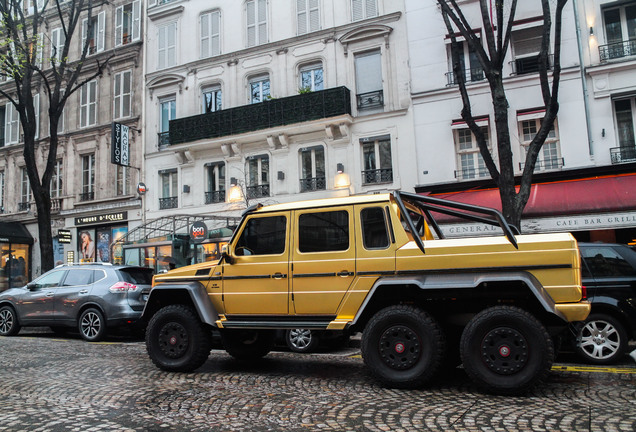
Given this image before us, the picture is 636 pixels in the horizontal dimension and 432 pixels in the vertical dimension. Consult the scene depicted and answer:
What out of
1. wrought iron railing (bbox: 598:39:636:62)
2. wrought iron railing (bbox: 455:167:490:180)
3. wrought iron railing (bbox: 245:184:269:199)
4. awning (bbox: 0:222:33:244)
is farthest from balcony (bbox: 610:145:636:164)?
awning (bbox: 0:222:33:244)

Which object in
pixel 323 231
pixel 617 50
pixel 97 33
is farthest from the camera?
Answer: pixel 97 33

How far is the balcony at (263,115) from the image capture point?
62.7ft

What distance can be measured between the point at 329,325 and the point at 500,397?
6.42 ft

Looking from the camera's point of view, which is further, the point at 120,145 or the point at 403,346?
the point at 120,145

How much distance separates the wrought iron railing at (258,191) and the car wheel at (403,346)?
15.4m

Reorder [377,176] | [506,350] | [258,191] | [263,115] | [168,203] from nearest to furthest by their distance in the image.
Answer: [506,350] → [377,176] → [263,115] → [258,191] → [168,203]

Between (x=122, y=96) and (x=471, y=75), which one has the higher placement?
(x=122, y=96)

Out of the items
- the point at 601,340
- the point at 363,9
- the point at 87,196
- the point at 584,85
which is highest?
the point at 363,9

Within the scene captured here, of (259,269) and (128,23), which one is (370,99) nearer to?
(128,23)

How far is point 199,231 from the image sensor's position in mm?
16125

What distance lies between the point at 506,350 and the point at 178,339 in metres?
4.17

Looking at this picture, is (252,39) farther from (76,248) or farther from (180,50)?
(76,248)

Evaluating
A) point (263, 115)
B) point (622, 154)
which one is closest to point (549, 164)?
point (622, 154)

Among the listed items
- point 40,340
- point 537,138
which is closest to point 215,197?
point 40,340
